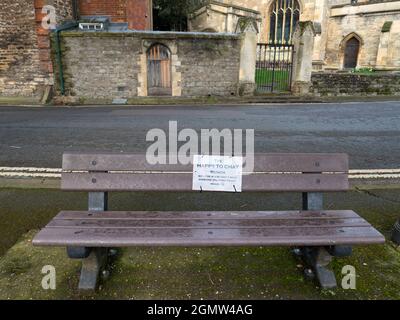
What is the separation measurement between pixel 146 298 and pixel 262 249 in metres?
1.13

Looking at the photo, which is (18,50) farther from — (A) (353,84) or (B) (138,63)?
(A) (353,84)

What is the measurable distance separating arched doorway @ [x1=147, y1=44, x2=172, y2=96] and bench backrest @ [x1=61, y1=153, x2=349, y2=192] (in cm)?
1424

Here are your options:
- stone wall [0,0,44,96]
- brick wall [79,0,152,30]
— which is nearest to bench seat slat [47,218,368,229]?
stone wall [0,0,44,96]

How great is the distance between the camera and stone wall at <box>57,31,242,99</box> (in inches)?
607

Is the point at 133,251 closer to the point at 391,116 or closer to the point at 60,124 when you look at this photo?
the point at 60,124

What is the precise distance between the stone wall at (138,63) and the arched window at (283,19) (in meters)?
17.4

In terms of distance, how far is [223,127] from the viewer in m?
8.91

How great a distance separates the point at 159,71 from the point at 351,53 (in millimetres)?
23592

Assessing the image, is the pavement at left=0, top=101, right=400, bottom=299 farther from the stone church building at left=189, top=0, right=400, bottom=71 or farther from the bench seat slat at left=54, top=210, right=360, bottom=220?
the stone church building at left=189, top=0, right=400, bottom=71

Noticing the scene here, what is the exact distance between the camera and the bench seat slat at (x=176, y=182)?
103 inches

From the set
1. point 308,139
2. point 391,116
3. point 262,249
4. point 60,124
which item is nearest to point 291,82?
point 391,116

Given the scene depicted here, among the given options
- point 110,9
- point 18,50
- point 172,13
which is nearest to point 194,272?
point 18,50

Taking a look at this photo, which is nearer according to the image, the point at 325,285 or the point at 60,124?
the point at 325,285
